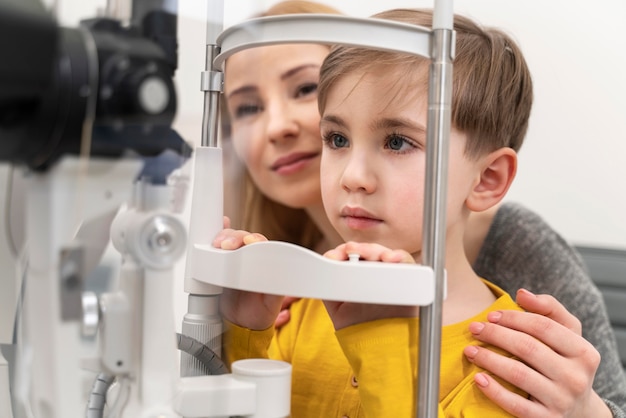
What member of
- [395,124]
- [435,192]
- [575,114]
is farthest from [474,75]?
[575,114]

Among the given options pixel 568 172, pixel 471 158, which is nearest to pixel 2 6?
pixel 471 158

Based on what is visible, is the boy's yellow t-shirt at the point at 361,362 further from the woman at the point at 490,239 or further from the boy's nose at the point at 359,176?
the boy's nose at the point at 359,176

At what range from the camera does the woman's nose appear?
801 mm

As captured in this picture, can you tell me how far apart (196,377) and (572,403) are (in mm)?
404

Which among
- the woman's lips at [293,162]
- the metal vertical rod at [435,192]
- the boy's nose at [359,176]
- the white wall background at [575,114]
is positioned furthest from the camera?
the white wall background at [575,114]

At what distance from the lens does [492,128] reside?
0.81m

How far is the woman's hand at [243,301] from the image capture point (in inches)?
25.9

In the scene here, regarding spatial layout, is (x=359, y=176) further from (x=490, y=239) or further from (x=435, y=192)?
(x=490, y=239)

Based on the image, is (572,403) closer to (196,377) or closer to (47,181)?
(196,377)

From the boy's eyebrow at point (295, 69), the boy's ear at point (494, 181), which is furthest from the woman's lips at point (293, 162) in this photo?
the boy's ear at point (494, 181)

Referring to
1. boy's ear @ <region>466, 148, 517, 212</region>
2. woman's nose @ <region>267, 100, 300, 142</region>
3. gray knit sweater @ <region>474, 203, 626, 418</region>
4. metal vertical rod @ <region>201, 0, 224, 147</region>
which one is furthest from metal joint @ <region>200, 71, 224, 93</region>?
gray knit sweater @ <region>474, 203, 626, 418</region>

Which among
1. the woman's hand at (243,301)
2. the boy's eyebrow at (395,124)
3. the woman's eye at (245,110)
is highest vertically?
the woman's eye at (245,110)

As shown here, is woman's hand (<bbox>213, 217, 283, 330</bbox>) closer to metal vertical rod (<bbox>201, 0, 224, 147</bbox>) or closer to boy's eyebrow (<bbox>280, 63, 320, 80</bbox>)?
metal vertical rod (<bbox>201, 0, 224, 147</bbox>)

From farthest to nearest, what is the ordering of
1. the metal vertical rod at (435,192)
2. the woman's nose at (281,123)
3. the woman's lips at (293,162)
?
the woman's lips at (293,162) → the woman's nose at (281,123) → the metal vertical rod at (435,192)
